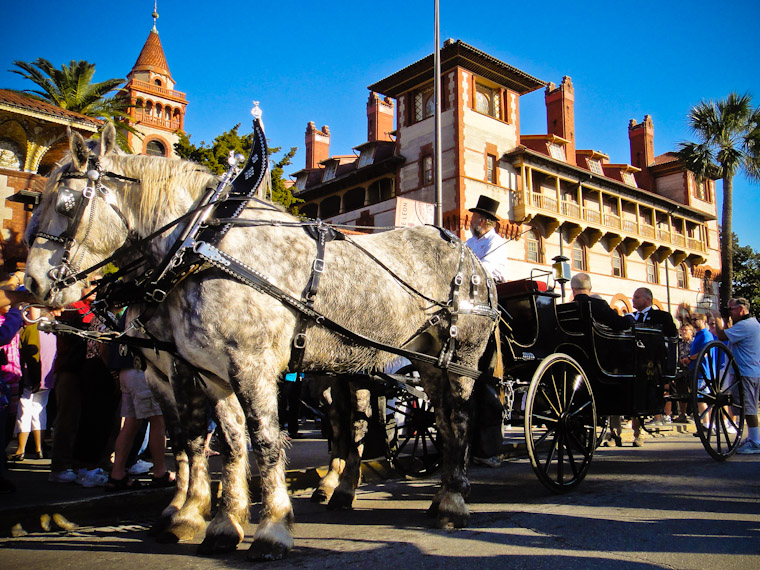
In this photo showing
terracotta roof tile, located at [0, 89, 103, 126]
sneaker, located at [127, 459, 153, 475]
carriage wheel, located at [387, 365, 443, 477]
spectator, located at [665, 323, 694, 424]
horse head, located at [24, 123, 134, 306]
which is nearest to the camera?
horse head, located at [24, 123, 134, 306]

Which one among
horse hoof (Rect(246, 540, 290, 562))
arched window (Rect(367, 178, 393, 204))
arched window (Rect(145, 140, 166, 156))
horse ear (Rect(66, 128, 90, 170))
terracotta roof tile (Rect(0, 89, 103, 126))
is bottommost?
horse hoof (Rect(246, 540, 290, 562))

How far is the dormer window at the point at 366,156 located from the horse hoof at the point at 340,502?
2989cm

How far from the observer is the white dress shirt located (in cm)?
585

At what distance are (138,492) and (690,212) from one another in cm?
4407

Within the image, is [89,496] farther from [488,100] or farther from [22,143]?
[488,100]

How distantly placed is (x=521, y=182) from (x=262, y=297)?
28580 mm

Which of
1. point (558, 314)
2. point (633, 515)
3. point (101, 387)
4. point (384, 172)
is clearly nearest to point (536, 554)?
point (633, 515)

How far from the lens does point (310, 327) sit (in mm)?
3680

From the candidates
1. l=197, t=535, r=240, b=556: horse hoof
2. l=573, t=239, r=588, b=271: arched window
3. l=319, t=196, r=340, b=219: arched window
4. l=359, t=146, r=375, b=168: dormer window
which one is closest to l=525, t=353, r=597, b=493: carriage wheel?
l=197, t=535, r=240, b=556: horse hoof

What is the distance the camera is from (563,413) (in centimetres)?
523

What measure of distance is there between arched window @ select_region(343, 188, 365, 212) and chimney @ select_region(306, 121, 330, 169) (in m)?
5.81

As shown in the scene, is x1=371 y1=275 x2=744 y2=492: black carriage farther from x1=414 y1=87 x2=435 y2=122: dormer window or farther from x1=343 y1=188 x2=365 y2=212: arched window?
x1=343 y1=188 x2=365 y2=212: arched window

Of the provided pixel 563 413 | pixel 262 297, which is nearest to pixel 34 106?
pixel 262 297

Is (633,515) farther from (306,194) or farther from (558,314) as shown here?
(306,194)
